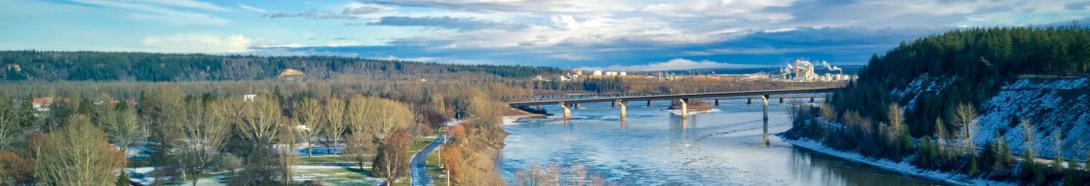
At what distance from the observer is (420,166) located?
45.8 meters

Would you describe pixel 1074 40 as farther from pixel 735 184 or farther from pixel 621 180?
pixel 621 180

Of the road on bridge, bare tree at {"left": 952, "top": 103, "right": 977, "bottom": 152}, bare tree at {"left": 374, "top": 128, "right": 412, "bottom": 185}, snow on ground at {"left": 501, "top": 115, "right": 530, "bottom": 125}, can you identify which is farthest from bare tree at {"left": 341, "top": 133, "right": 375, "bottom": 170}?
snow on ground at {"left": 501, "top": 115, "right": 530, "bottom": 125}

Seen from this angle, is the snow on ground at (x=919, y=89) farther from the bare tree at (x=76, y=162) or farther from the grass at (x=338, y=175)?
the bare tree at (x=76, y=162)

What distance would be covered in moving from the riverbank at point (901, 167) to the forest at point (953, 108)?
39 cm

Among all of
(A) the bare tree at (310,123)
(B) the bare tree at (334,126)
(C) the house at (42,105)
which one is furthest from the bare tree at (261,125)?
(C) the house at (42,105)

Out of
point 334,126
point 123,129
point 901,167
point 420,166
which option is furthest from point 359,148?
point 901,167

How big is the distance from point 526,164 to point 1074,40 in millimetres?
35121

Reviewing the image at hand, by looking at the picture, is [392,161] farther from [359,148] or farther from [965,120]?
[965,120]

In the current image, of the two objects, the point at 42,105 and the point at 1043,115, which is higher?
the point at 42,105

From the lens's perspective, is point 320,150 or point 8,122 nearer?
point 8,122

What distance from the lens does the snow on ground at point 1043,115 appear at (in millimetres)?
44062

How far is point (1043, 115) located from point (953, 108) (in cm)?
459

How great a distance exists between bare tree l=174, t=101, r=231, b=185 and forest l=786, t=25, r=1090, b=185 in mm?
32924

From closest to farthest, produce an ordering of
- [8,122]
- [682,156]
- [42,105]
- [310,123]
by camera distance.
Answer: [8,122] → [682,156] → [310,123] → [42,105]
